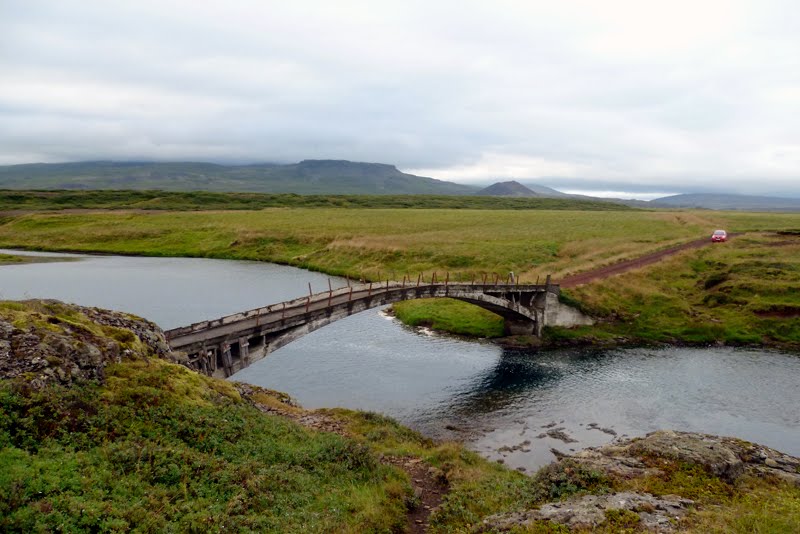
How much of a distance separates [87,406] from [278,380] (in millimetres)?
22840

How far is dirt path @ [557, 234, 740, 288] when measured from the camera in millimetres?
58688

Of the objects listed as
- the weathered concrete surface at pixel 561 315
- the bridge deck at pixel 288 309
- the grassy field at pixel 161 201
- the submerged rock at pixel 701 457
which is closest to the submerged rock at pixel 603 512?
the submerged rock at pixel 701 457

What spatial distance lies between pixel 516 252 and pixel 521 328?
27938mm

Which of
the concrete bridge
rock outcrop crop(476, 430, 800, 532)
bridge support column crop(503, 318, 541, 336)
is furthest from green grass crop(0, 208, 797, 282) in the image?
rock outcrop crop(476, 430, 800, 532)

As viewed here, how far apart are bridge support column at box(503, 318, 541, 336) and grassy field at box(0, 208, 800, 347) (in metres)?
2.00

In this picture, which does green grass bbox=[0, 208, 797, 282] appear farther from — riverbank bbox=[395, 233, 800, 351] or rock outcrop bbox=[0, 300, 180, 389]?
rock outcrop bbox=[0, 300, 180, 389]

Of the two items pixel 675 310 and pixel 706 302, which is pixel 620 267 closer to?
pixel 706 302

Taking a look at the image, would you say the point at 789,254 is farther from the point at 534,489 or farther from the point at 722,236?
the point at 534,489

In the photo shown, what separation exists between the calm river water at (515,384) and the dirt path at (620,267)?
1242 centimetres

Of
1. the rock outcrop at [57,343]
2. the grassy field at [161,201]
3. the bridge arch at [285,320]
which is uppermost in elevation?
the grassy field at [161,201]

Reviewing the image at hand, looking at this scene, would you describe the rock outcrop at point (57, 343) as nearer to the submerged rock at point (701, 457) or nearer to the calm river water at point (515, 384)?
the calm river water at point (515, 384)

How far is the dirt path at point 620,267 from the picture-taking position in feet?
193

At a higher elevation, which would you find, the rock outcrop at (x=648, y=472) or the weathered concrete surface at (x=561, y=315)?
the rock outcrop at (x=648, y=472)

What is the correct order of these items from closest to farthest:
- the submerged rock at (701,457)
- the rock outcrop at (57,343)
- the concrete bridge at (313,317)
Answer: the rock outcrop at (57,343) < the submerged rock at (701,457) < the concrete bridge at (313,317)
